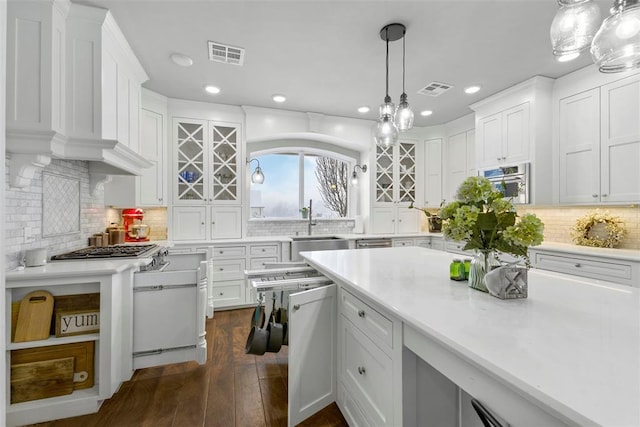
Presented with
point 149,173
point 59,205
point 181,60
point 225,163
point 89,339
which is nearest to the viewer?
point 89,339

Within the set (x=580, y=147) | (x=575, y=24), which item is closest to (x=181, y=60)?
(x=575, y=24)

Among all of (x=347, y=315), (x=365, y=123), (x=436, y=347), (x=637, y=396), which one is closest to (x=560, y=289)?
(x=436, y=347)

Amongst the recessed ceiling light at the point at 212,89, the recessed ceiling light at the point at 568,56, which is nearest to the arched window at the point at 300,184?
the recessed ceiling light at the point at 212,89

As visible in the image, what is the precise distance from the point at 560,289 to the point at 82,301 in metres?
A: 2.67

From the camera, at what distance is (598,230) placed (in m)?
3.11

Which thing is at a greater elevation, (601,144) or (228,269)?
(601,144)

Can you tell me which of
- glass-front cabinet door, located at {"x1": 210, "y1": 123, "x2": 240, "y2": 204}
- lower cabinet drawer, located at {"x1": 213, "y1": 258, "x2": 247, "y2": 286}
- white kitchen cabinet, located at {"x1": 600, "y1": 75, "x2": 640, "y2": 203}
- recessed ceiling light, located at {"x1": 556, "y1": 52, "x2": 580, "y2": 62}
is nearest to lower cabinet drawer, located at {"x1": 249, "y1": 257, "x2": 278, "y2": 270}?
lower cabinet drawer, located at {"x1": 213, "y1": 258, "x2": 247, "y2": 286}

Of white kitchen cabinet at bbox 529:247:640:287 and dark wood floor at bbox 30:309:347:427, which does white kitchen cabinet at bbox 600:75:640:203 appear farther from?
dark wood floor at bbox 30:309:347:427

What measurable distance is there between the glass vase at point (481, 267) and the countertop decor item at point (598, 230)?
264cm

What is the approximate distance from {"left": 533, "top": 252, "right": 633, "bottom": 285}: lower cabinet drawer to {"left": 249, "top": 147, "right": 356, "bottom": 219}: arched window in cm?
291

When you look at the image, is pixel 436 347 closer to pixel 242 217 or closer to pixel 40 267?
pixel 40 267

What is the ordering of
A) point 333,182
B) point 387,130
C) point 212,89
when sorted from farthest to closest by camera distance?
point 333,182, point 212,89, point 387,130

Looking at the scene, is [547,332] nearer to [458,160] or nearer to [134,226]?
[134,226]

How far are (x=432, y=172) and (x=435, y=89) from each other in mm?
1782
